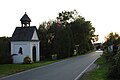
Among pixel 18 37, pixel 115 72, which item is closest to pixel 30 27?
pixel 18 37

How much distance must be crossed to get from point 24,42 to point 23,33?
184 cm

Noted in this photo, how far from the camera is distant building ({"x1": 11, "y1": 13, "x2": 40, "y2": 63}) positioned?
4856cm

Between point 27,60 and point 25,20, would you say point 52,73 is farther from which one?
point 25,20

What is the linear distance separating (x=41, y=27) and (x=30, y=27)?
22429 mm

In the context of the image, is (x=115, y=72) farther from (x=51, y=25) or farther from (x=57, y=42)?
(x=51, y=25)

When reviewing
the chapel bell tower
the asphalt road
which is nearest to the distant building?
the chapel bell tower

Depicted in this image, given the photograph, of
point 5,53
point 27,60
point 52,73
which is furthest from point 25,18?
point 52,73

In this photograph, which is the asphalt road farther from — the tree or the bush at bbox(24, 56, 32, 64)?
the tree

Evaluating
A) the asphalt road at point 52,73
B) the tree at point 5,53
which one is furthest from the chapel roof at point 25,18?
the asphalt road at point 52,73

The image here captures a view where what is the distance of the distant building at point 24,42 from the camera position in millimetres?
48562

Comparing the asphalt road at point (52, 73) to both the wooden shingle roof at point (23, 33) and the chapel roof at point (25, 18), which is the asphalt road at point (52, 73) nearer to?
the wooden shingle roof at point (23, 33)

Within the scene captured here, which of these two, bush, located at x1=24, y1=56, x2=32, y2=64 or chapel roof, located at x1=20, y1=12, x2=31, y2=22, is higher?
chapel roof, located at x1=20, y1=12, x2=31, y2=22

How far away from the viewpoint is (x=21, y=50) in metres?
49.0

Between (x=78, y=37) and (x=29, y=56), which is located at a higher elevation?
(x=78, y=37)
